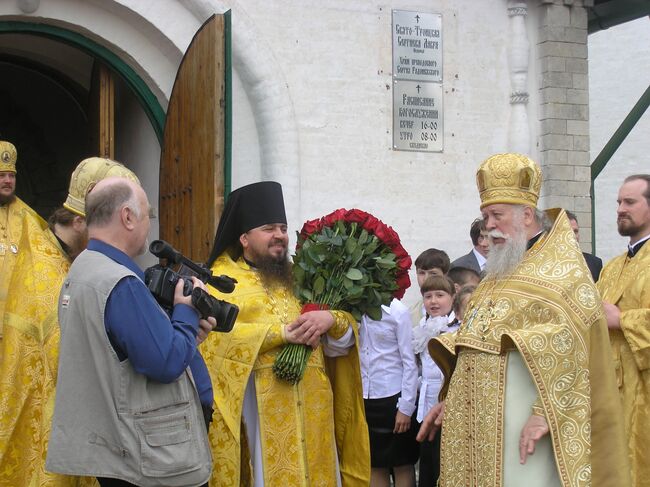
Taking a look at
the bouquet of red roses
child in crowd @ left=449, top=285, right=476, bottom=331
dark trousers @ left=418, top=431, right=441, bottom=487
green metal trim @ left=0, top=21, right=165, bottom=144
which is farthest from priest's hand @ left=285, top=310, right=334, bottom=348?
green metal trim @ left=0, top=21, right=165, bottom=144

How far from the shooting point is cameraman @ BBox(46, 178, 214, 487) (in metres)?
4.07

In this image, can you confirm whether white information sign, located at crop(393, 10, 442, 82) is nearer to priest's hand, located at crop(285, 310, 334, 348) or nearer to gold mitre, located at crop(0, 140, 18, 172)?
gold mitre, located at crop(0, 140, 18, 172)

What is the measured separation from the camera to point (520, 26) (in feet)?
33.6

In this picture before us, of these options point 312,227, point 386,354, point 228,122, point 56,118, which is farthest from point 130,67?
point 56,118

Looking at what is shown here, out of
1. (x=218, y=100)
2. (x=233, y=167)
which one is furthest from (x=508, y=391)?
(x=233, y=167)

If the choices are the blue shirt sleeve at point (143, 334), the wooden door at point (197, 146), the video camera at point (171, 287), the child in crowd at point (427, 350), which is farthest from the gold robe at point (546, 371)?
the wooden door at point (197, 146)

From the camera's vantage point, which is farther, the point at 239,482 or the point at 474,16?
the point at 474,16

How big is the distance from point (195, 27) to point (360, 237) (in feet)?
13.9

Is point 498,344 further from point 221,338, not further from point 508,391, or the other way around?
point 221,338

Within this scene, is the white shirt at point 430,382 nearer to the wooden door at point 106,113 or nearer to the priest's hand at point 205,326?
the priest's hand at point 205,326

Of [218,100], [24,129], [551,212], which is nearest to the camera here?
[551,212]

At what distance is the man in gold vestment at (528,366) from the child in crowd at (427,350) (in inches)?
66.3

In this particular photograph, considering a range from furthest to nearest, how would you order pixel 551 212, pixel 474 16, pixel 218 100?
1. pixel 474 16
2. pixel 218 100
3. pixel 551 212

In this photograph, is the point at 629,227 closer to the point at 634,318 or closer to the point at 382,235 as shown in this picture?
the point at 634,318
